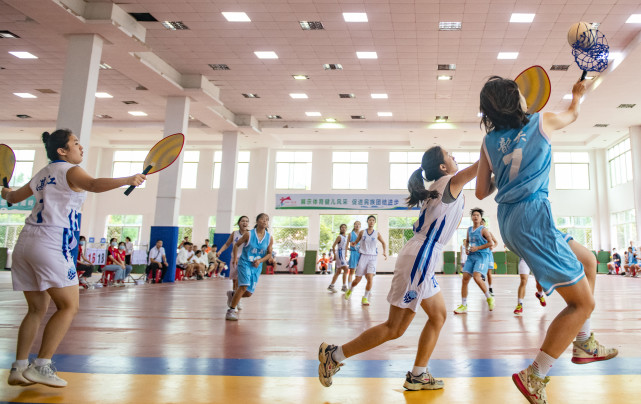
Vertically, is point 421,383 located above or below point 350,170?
below

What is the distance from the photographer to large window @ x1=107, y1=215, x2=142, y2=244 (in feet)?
92.3

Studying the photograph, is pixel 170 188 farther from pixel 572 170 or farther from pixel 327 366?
pixel 572 170

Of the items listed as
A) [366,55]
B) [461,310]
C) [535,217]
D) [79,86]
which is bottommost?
[461,310]

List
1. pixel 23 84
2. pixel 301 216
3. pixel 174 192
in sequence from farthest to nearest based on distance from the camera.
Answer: pixel 301 216
pixel 23 84
pixel 174 192

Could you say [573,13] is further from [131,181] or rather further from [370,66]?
[131,181]

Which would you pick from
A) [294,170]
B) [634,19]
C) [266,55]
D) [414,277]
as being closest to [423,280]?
[414,277]

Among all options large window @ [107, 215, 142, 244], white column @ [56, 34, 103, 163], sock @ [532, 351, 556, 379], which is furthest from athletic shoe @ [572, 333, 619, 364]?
large window @ [107, 215, 142, 244]

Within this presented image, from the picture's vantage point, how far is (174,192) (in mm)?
15805

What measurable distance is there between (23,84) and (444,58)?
16128 millimetres

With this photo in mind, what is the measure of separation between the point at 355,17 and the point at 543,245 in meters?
10.9

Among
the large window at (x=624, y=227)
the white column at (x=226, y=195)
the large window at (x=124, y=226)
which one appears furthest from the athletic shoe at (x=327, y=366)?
the large window at (x=124, y=226)

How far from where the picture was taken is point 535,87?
8.55 feet

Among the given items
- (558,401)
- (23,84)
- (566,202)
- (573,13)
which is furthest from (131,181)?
(566,202)

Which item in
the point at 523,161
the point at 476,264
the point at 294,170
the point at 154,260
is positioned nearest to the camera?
the point at 523,161
